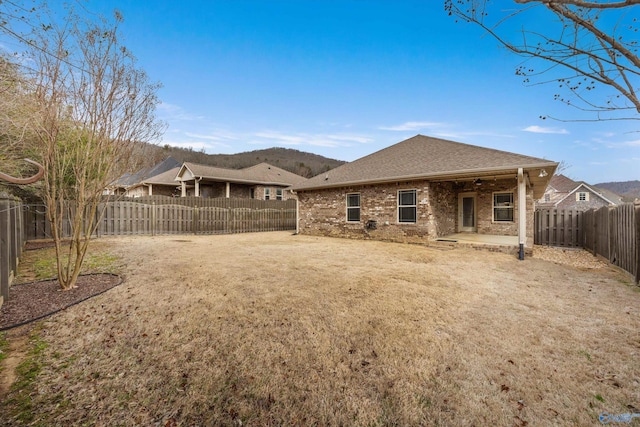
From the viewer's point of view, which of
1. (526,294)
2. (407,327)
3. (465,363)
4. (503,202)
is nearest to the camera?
(465,363)

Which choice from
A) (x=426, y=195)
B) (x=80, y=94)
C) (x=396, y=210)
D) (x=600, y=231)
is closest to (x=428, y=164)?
(x=426, y=195)

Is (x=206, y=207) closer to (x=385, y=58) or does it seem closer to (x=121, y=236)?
(x=121, y=236)

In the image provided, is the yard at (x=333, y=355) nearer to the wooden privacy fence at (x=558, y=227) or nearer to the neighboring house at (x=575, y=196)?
the wooden privacy fence at (x=558, y=227)

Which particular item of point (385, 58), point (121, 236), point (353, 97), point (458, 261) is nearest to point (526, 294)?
point (458, 261)

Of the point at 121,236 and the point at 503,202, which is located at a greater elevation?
the point at 503,202

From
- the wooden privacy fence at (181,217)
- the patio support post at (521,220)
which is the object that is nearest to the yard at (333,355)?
the patio support post at (521,220)

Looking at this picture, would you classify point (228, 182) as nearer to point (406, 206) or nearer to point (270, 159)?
point (406, 206)

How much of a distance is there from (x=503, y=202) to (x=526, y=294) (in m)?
9.11

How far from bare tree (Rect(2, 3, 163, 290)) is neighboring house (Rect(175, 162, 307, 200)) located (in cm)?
1318

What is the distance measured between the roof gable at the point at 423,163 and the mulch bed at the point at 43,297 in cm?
933

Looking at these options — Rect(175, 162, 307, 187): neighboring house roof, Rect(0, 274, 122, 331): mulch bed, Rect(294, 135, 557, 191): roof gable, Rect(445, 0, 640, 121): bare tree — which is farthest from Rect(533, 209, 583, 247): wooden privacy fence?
Rect(175, 162, 307, 187): neighboring house roof

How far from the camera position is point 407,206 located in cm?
1085

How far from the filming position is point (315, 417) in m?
1.88

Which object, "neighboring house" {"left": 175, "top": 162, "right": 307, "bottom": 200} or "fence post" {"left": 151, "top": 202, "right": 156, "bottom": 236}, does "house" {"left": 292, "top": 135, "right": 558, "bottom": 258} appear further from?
"fence post" {"left": 151, "top": 202, "right": 156, "bottom": 236}
